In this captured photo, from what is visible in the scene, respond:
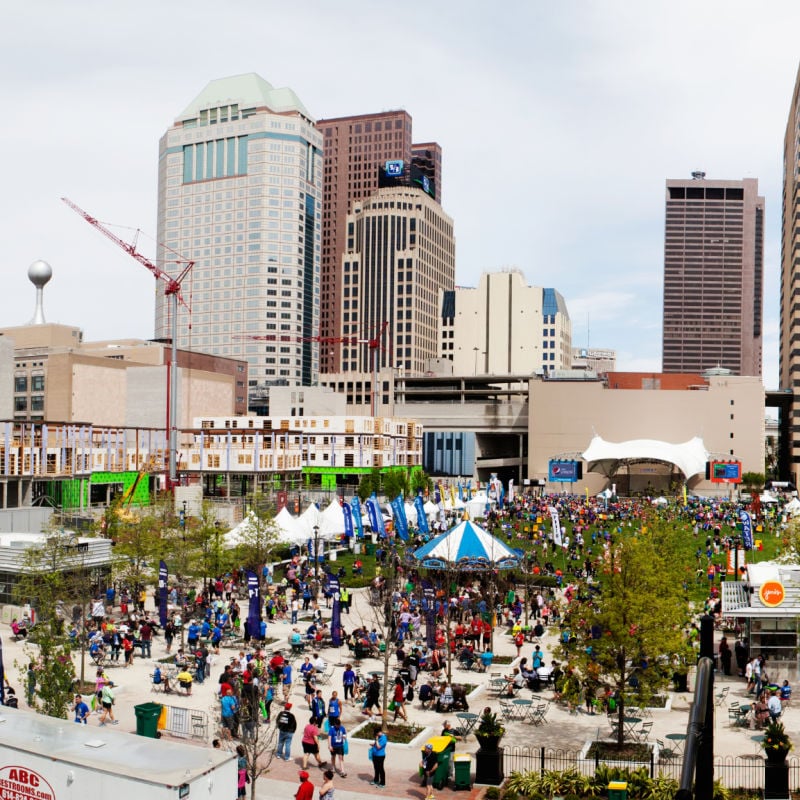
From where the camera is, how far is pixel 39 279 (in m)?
146

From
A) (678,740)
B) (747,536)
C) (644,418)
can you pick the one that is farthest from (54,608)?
(644,418)

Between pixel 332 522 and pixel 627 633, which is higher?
pixel 627 633

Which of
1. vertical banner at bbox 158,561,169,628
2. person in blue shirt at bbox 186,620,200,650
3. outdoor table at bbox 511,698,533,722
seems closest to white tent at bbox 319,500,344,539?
vertical banner at bbox 158,561,169,628

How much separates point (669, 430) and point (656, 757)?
388ft

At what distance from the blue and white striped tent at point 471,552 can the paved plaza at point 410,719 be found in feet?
23.0

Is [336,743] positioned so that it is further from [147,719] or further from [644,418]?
[644,418]

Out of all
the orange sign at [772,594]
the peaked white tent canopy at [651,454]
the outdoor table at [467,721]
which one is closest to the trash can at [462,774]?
the outdoor table at [467,721]

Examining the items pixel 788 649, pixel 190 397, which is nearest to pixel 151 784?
pixel 788 649

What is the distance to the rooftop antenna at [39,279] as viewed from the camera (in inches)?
5714

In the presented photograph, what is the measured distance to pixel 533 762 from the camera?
20047 mm

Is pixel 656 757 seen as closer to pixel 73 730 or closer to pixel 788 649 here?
pixel 788 649

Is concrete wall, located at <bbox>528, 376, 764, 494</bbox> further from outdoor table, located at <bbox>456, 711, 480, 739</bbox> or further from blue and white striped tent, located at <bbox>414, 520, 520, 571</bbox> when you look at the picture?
outdoor table, located at <bbox>456, 711, 480, 739</bbox>

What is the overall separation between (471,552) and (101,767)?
83.4 feet

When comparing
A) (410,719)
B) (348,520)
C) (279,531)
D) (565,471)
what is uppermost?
(279,531)
